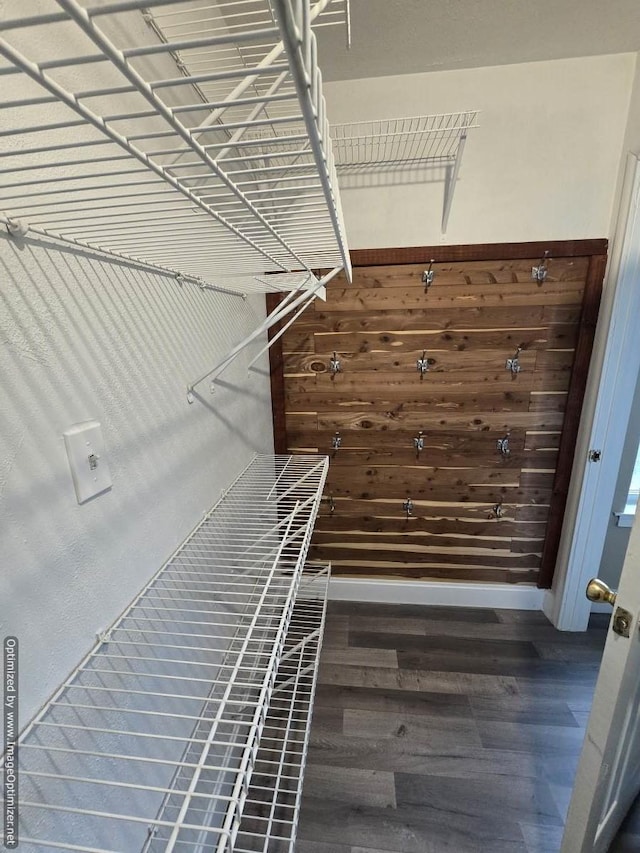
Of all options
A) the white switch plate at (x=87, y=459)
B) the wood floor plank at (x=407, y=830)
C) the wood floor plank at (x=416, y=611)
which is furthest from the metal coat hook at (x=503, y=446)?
the white switch plate at (x=87, y=459)

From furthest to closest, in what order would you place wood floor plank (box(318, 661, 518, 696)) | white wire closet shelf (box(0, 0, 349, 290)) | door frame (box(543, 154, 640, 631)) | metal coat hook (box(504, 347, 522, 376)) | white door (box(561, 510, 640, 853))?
metal coat hook (box(504, 347, 522, 376)) → wood floor plank (box(318, 661, 518, 696)) → door frame (box(543, 154, 640, 631)) → white door (box(561, 510, 640, 853)) → white wire closet shelf (box(0, 0, 349, 290))

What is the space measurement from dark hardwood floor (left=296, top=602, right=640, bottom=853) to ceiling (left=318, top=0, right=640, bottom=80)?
2380 mm

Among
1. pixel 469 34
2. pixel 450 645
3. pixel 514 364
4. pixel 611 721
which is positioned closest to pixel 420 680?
pixel 450 645

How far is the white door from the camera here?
813mm

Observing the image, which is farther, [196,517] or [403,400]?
[403,400]

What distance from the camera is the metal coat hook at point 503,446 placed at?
1.86m

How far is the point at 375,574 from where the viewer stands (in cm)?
214

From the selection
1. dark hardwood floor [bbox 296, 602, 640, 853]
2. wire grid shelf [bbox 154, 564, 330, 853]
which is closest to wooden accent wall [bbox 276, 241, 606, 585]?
dark hardwood floor [bbox 296, 602, 640, 853]

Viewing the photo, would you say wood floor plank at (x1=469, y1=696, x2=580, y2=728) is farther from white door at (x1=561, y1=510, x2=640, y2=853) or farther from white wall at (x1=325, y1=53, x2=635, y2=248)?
white wall at (x1=325, y1=53, x2=635, y2=248)

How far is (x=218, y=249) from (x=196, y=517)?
2.12ft

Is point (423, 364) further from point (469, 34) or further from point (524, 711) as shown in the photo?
point (524, 711)

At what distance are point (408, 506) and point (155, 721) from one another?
1468 millimetres

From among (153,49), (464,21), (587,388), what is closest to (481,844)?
(587,388)

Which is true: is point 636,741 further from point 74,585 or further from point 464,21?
point 464,21
